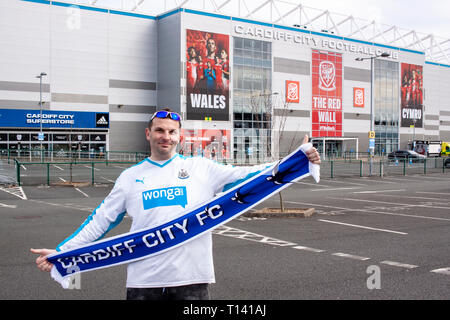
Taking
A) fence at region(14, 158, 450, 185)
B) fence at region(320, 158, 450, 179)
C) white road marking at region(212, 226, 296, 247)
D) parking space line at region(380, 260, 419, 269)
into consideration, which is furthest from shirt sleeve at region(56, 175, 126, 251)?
fence at region(320, 158, 450, 179)

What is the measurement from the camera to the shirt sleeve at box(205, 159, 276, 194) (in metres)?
3.47

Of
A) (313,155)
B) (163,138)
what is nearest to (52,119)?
(163,138)

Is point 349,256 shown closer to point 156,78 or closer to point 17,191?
point 17,191

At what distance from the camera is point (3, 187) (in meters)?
22.2

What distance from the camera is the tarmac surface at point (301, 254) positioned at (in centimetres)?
590

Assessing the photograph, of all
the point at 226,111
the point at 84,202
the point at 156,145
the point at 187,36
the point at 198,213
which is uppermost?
the point at 187,36

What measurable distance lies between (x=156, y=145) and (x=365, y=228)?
878 centimetres

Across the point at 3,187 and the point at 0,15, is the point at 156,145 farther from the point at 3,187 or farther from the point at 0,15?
the point at 0,15

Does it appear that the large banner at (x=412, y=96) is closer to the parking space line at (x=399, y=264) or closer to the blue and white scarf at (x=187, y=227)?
the parking space line at (x=399, y=264)

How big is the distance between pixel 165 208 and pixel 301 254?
5.34 meters

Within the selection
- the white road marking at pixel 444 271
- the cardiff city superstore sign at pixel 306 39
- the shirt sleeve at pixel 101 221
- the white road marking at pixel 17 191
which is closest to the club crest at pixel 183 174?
the shirt sleeve at pixel 101 221

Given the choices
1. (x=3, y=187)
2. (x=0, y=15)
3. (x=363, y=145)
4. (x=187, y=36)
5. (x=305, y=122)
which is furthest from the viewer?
Result: (x=363, y=145)

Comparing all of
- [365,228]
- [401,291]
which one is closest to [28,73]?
[365,228]

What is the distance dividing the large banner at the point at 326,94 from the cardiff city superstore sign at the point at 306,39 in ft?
3.91
